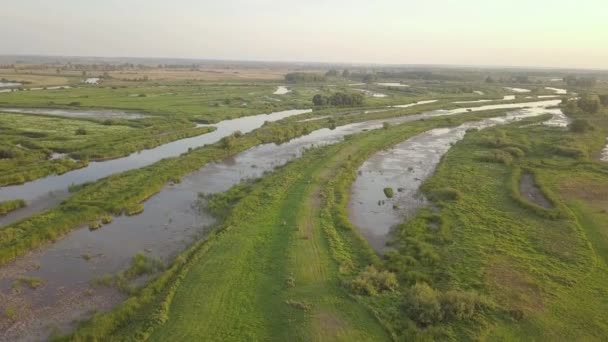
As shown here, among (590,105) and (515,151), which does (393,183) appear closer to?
(515,151)

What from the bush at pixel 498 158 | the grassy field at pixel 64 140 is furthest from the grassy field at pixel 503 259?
the grassy field at pixel 64 140

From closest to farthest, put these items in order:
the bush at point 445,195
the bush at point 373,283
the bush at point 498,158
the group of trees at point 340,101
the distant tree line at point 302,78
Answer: the bush at point 373,283 < the bush at point 445,195 < the bush at point 498,158 < the group of trees at point 340,101 < the distant tree line at point 302,78

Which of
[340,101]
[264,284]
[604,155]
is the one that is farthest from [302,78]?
[264,284]

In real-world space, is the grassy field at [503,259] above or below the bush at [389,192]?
above

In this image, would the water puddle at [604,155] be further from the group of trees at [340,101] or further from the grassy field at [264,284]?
the group of trees at [340,101]

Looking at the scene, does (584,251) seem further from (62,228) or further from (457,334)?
(62,228)

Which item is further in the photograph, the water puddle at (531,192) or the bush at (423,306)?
the water puddle at (531,192)

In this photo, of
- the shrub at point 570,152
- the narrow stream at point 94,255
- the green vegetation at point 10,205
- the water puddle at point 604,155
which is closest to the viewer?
the narrow stream at point 94,255
